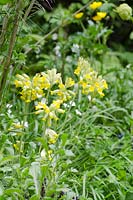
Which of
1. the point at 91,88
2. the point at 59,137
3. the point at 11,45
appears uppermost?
the point at 11,45

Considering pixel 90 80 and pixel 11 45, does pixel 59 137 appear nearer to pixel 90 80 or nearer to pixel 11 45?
pixel 90 80

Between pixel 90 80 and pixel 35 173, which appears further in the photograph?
pixel 90 80

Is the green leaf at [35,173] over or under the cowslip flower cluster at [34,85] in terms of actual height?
under

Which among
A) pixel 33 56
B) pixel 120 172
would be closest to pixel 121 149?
pixel 120 172

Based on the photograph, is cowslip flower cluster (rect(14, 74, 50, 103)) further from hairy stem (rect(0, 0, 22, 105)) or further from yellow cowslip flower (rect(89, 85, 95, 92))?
yellow cowslip flower (rect(89, 85, 95, 92))

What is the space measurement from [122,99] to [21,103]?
72cm

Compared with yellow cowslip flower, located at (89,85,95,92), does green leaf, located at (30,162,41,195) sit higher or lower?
lower

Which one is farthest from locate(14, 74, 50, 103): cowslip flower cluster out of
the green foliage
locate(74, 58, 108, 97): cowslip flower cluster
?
locate(74, 58, 108, 97): cowslip flower cluster

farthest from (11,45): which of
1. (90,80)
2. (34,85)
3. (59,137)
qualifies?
(59,137)

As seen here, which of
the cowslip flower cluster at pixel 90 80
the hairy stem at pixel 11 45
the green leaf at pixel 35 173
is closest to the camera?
the green leaf at pixel 35 173

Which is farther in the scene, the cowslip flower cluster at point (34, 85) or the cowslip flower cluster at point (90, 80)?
the cowslip flower cluster at point (90, 80)

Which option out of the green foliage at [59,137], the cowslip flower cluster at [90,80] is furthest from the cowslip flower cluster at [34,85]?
the cowslip flower cluster at [90,80]

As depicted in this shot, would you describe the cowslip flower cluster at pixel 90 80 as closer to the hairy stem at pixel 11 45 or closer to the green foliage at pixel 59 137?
the green foliage at pixel 59 137

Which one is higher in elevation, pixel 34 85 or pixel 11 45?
pixel 11 45
